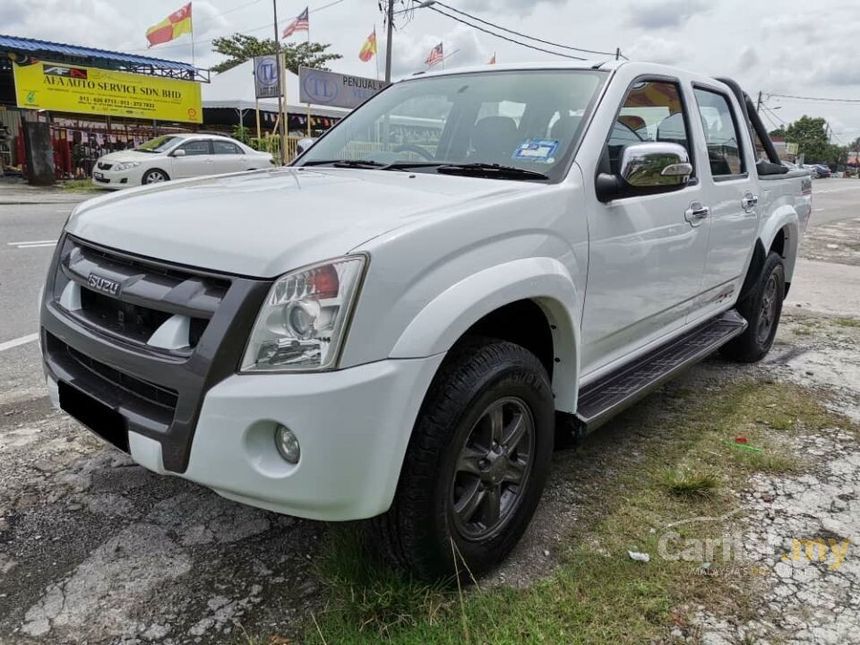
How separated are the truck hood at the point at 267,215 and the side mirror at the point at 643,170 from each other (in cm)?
40

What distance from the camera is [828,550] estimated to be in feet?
8.57

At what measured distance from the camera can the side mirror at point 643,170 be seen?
264 cm

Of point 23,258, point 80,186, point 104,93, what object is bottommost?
point 80,186

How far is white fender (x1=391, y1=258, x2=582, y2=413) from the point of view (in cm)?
192

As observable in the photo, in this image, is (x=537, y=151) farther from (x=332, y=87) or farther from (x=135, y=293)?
(x=332, y=87)

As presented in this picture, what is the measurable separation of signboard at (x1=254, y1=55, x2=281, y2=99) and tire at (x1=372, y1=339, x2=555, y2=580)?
2364 centimetres

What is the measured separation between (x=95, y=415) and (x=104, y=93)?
21.5 meters

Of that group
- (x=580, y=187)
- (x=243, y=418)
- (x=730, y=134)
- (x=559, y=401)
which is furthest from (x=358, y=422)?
(x=730, y=134)

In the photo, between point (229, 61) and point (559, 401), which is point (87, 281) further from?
point (229, 61)

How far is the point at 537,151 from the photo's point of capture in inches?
110

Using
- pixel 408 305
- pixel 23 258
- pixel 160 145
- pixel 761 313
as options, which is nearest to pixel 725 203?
pixel 761 313

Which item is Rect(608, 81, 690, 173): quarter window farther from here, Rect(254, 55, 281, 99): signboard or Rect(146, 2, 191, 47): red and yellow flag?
Rect(146, 2, 191, 47): red and yellow flag

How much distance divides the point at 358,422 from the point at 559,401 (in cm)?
110

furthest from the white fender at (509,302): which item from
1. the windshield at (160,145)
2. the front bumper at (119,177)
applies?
the windshield at (160,145)
